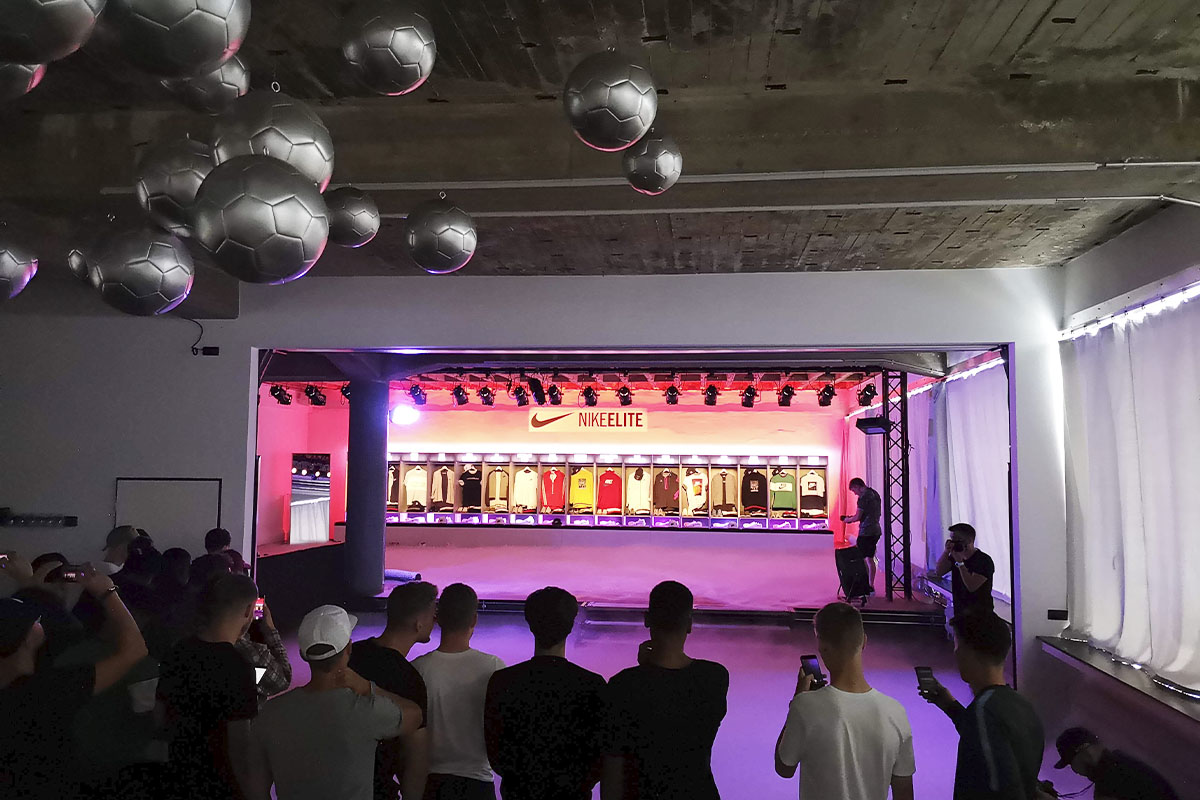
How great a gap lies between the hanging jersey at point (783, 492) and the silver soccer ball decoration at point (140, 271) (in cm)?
1457

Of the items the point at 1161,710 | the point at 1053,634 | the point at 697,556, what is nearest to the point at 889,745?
the point at 1161,710

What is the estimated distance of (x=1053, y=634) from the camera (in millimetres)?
6059

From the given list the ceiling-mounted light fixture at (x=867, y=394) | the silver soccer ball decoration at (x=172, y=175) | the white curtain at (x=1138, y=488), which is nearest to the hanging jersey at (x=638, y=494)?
the ceiling-mounted light fixture at (x=867, y=394)

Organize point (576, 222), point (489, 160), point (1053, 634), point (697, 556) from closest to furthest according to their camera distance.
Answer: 1. point (489, 160)
2. point (576, 222)
3. point (1053, 634)
4. point (697, 556)

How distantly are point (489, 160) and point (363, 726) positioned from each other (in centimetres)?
253

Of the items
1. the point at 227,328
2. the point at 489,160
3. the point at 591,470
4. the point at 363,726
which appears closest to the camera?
the point at 363,726

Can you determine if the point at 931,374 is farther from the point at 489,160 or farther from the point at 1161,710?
the point at 489,160

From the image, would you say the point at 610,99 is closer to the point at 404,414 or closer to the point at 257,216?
the point at 257,216

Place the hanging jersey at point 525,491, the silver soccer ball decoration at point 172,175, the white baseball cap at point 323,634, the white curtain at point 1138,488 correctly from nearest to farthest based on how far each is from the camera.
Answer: the white baseball cap at point 323,634 < the silver soccer ball decoration at point 172,175 < the white curtain at point 1138,488 < the hanging jersey at point 525,491

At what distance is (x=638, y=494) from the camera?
16516 mm

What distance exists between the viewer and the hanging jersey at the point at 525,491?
663 inches

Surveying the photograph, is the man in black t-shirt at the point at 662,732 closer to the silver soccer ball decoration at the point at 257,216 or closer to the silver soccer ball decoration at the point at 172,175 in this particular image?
the silver soccer ball decoration at the point at 257,216

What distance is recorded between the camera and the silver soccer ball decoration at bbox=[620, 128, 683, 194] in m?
2.67

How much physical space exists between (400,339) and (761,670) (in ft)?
14.6
